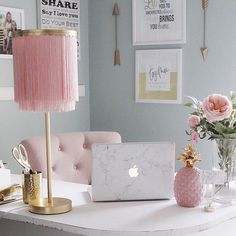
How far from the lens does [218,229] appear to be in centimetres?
151

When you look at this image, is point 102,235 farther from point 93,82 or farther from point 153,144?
point 93,82

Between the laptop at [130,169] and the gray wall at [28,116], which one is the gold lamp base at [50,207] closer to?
the laptop at [130,169]

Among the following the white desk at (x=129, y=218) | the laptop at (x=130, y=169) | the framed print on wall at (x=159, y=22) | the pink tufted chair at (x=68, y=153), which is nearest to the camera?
the white desk at (x=129, y=218)

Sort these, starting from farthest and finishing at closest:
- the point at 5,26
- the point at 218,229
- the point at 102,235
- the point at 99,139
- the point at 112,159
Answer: the point at 5,26
the point at 99,139
the point at 112,159
the point at 218,229
the point at 102,235

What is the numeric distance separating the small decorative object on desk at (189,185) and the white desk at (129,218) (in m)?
0.03

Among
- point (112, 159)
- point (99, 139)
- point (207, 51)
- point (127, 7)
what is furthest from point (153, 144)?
point (127, 7)

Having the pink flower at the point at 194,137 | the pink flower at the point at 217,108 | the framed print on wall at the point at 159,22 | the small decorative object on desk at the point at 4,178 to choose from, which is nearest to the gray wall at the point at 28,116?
the framed print on wall at the point at 159,22

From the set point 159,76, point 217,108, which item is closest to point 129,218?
point 217,108

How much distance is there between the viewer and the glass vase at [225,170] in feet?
5.52

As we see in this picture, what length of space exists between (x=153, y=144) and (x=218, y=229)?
1.18 feet

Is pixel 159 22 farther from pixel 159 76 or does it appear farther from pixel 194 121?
pixel 194 121

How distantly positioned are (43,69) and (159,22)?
6.06ft

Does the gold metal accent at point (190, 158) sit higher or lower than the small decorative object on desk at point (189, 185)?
higher

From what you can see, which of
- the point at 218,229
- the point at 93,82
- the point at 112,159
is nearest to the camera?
the point at 218,229
